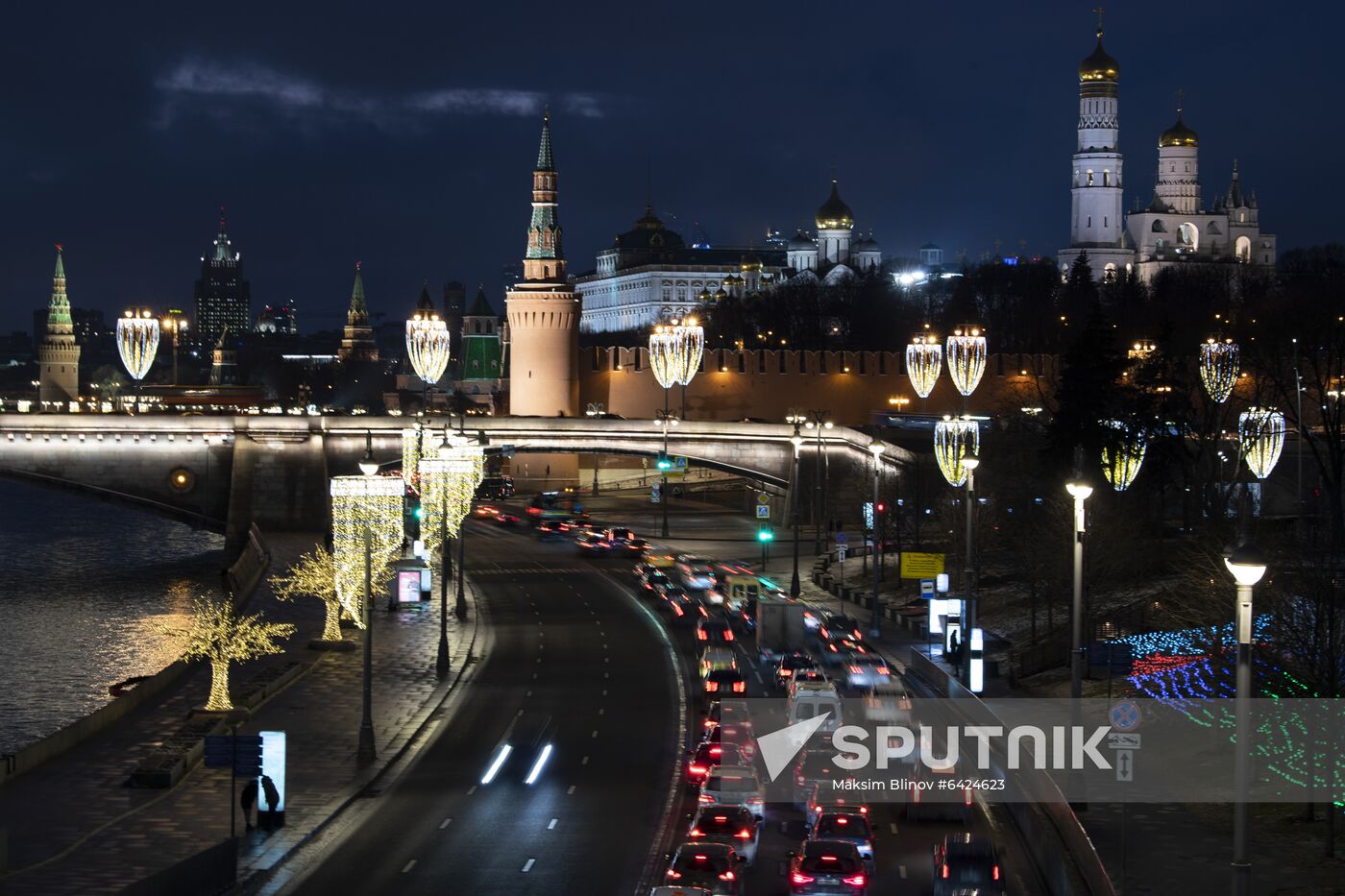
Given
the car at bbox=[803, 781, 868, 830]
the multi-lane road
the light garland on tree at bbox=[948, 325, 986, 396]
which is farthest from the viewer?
the light garland on tree at bbox=[948, 325, 986, 396]

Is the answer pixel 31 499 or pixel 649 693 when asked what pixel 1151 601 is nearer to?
pixel 649 693

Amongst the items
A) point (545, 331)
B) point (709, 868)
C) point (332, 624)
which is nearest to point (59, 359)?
point (545, 331)

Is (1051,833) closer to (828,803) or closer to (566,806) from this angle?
(828,803)

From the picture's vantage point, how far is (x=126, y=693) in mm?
37188

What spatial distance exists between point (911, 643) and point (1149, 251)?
158 m

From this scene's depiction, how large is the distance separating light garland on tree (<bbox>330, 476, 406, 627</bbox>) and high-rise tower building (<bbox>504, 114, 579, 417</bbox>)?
56.3 metres

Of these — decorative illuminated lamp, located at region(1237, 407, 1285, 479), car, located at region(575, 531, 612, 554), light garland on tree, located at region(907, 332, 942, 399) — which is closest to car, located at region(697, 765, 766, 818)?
decorative illuminated lamp, located at region(1237, 407, 1285, 479)

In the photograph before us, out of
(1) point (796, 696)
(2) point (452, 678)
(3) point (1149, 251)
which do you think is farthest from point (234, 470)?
(3) point (1149, 251)

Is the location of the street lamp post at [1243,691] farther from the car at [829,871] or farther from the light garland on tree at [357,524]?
the light garland on tree at [357,524]

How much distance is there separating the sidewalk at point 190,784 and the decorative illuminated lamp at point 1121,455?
20927 millimetres

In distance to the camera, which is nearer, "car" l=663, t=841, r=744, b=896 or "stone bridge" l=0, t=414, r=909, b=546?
"car" l=663, t=841, r=744, b=896

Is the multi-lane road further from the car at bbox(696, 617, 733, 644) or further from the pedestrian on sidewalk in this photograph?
the pedestrian on sidewalk

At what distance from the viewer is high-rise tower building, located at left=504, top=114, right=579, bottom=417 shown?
352 feet

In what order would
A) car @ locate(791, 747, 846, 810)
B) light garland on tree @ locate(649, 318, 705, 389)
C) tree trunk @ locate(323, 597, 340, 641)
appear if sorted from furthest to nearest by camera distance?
light garland on tree @ locate(649, 318, 705, 389), tree trunk @ locate(323, 597, 340, 641), car @ locate(791, 747, 846, 810)
